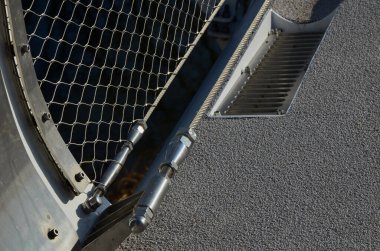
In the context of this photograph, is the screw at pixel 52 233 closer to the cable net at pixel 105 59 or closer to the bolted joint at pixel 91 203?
the bolted joint at pixel 91 203

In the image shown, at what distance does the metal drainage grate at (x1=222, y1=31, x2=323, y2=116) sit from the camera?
2.04 m

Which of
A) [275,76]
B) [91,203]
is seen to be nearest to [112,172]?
[91,203]

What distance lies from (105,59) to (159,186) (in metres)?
0.72

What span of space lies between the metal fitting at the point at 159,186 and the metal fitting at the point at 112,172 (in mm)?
97

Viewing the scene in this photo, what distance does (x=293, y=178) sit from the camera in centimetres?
168

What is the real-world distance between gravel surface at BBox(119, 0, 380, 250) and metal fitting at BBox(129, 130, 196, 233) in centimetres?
14

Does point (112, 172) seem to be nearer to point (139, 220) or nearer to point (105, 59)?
point (139, 220)

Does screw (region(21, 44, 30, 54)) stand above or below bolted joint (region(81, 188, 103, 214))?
above

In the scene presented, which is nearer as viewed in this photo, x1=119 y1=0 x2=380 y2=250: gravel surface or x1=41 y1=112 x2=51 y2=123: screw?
x1=41 y1=112 x2=51 y2=123: screw

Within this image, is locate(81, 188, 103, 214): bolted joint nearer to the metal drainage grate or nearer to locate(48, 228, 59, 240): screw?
locate(48, 228, 59, 240): screw

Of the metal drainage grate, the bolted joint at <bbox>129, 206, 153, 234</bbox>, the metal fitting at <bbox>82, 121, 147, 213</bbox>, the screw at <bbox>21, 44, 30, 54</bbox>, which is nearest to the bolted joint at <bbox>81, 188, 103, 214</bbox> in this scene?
the metal fitting at <bbox>82, 121, 147, 213</bbox>

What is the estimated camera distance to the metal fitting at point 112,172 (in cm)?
146

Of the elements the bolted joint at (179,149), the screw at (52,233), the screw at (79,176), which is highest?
the screw at (79,176)

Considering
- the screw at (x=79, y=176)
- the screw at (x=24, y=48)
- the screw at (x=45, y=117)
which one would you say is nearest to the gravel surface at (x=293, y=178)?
the screw at (x=79, y=176)
